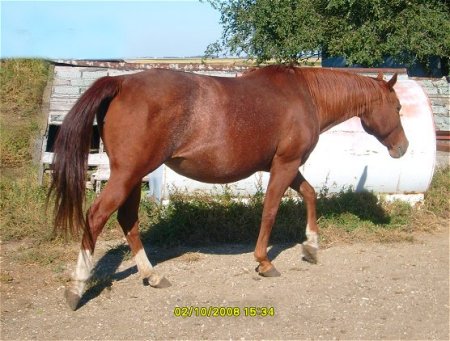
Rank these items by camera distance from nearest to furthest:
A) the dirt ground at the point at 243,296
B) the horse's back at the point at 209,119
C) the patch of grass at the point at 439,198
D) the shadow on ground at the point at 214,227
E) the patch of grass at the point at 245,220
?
the dirt ground at the point at 243,296, the horse's back at the point at 209,119, the shadow on ground at the point at 214,227, the patch of grass at the point at 245,220, the patch of grass at the point at 439,198

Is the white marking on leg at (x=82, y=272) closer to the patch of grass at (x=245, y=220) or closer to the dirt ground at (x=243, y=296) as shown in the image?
the dirt ground at (x=243, y=296)

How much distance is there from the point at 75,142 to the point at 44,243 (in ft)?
6.99

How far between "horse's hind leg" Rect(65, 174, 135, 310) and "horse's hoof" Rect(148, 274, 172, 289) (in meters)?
0.66

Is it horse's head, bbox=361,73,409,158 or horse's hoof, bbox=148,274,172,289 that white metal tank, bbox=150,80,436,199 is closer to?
horse's head, bbox=361,73,409,158

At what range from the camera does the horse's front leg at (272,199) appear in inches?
216

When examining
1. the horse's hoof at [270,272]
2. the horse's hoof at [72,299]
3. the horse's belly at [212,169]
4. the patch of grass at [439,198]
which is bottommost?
the horse's hoof at [72,299]

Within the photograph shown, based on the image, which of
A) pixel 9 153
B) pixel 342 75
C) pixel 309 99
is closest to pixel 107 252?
pixel 309 99

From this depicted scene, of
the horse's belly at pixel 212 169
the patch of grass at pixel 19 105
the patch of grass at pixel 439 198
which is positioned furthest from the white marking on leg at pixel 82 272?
the patch of grass at pixel 19 105

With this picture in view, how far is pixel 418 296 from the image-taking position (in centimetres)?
493

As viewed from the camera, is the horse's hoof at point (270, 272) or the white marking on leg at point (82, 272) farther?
the horse's hoof at point (270, 272)

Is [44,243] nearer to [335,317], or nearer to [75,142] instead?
[75,142]

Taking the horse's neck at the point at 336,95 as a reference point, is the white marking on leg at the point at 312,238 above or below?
below

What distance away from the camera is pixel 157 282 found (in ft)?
16.8

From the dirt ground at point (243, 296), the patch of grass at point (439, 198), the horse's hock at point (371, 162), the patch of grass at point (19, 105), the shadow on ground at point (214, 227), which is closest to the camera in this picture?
the dirt ground at point (243, 296)
